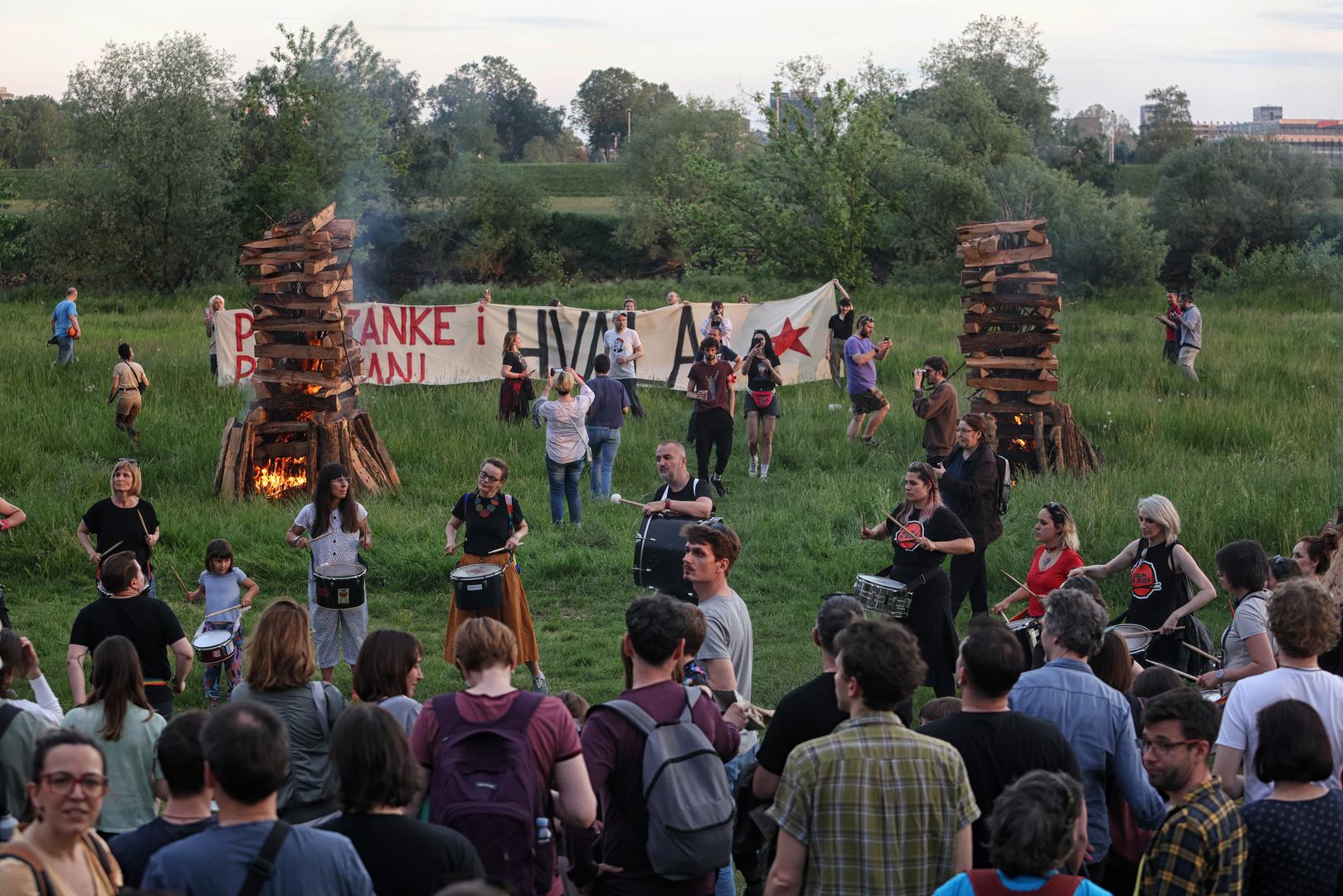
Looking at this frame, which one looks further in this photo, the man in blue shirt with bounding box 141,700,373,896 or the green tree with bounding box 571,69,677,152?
the green tree with bounding box 571,69,677,152

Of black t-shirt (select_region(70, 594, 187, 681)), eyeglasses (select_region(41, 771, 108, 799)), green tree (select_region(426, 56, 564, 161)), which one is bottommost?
black t-shirt (select_region(70, 594, 187, 681))

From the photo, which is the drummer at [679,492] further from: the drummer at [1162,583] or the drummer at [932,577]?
the drummer at [1162,583]

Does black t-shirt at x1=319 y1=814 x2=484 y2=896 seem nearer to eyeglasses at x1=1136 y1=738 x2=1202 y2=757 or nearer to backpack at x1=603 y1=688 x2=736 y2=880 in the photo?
backpack at x1=603 y1=688 x2=736 y2=880

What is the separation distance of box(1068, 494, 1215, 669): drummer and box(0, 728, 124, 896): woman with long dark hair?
5.76 m

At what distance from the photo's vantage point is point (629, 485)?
15484 mm

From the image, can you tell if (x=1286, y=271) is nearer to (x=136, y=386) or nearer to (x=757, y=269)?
(x=757, y=269)

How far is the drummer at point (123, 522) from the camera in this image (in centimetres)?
968

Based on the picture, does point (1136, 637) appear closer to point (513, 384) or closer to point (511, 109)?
point (513, 384)

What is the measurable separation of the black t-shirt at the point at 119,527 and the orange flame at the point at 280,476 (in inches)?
182

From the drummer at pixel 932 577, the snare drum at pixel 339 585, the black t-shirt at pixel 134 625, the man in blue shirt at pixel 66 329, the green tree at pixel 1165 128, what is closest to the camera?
the black t-shirt at pixel 134 625

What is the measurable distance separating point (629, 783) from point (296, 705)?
1493 millimetres

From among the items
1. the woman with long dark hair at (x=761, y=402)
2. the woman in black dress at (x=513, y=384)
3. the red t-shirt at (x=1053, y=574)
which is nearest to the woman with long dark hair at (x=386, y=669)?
the red t-shirt at (x=1053, y=574)

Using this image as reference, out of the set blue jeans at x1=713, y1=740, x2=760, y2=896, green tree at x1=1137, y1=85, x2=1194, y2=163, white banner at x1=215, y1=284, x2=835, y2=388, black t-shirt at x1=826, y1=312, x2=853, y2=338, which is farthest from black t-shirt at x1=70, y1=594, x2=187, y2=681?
green tree at x1=1137, y1=85, x2=1194, y2=163

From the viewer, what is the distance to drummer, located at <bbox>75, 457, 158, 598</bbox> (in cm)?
968
